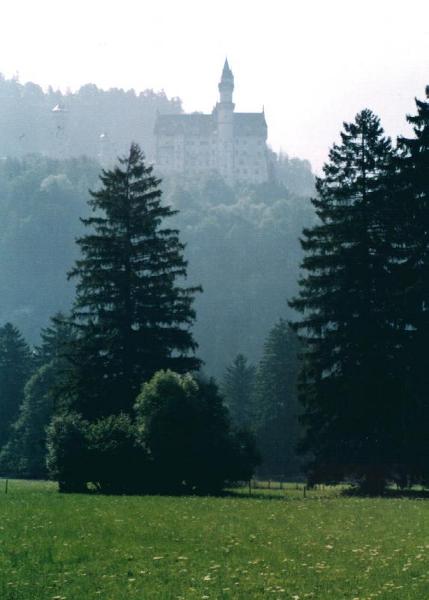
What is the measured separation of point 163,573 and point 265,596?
82.2 inches

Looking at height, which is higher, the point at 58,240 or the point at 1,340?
the point at 58,240

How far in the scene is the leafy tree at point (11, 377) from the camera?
75.1m

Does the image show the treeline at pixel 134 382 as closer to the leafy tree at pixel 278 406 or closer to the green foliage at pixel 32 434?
the green foliage at pixel 32 434

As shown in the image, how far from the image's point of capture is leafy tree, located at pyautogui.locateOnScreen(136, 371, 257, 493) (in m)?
33.0

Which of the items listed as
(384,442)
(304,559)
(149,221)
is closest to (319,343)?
(384,442)

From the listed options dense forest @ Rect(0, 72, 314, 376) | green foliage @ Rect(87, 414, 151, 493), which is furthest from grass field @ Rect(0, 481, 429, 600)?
dense forest @ Rect(0, 72, 314, 376)

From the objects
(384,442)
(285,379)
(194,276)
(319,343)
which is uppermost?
(194,276)

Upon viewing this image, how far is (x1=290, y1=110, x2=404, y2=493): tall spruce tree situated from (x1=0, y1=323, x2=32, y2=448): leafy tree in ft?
143

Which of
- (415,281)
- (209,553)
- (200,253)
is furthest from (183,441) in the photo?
(200,253)

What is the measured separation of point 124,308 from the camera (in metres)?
39.9

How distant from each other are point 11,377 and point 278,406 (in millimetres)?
22711

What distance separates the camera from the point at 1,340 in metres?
80.3

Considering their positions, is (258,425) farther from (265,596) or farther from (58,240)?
(58,240)

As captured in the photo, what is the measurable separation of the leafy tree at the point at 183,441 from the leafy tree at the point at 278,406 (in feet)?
120
